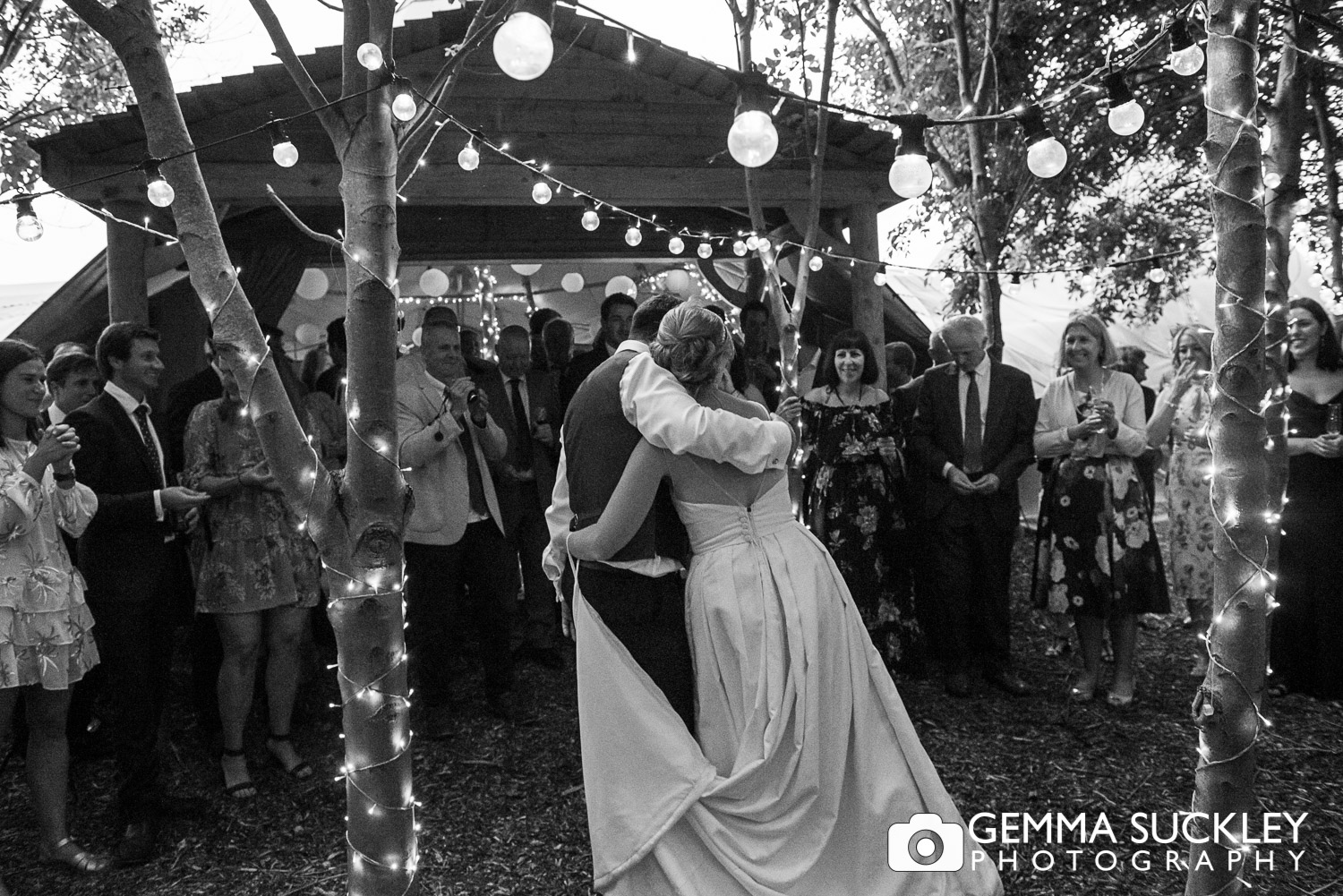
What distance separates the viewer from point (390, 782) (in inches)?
89.8

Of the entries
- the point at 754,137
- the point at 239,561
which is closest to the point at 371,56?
the point at 754,137

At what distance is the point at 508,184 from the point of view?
6379 millimetres

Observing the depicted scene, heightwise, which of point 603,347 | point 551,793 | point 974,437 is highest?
Answer: point 603,347

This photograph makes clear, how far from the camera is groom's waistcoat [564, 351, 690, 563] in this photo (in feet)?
9.38

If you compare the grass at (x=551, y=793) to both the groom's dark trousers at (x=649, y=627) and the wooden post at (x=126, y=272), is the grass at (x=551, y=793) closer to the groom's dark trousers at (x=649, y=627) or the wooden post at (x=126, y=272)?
the groom's dark trousers at (x=649, y=627)

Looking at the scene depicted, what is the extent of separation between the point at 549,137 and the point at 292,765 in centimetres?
411

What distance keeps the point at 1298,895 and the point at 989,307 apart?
17.0 feet

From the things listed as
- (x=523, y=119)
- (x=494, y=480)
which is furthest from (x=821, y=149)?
(x=494, y=480)

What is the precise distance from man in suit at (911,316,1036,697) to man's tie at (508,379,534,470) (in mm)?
2002

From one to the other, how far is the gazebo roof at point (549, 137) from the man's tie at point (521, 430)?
1.68 metres

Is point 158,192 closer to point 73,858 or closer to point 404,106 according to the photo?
point 404,106

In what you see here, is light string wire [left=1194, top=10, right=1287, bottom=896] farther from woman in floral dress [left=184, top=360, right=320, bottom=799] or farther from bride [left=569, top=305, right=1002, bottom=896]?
woman in floral dress [left=184, top=360, right=320, bottom=799]

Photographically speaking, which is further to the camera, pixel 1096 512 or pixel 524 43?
pixel 1096 512

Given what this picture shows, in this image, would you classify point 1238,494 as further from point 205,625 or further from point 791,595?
point 205,625
